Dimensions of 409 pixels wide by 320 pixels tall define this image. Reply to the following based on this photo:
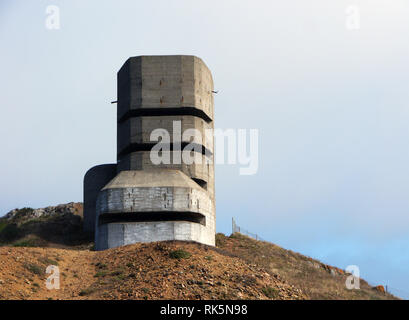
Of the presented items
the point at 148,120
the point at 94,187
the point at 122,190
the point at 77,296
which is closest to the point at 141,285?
the point at 77,296

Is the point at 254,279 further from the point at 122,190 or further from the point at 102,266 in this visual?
the point at 122,190

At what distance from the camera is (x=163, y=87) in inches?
2184

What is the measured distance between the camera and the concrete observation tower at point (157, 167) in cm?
4816

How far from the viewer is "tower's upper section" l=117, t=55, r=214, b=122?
55.2 metres

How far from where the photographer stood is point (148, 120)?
181 feet

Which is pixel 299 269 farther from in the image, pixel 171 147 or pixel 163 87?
pixel 163 87

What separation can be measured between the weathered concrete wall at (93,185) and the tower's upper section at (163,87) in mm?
6185

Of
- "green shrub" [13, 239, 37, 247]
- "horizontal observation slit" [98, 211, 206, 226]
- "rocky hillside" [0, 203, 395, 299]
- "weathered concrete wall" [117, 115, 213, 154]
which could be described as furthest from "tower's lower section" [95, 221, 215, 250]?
"green shrub" [13, 239, 37, 247]

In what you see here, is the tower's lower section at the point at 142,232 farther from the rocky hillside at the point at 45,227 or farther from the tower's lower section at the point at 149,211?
the rocky hillside at the point at 45,227

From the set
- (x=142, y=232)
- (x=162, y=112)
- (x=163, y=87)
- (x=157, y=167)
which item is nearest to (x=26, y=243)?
(x=157, y=167)

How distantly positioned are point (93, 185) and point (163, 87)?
11150 millimetres

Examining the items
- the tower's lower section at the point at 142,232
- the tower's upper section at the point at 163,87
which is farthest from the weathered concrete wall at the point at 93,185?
the tower's lower section at the point at 142,232

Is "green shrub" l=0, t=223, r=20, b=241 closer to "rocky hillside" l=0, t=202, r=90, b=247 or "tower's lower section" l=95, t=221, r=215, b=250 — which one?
"rocky hillside" l=0, t=202, r=90, b=247
